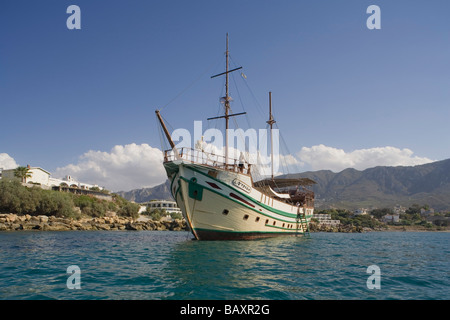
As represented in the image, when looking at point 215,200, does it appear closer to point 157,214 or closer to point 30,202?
point 30,202

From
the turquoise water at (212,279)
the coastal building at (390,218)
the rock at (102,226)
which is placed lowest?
the coastal building at (390,218)

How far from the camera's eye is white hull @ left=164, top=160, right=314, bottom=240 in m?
23.9

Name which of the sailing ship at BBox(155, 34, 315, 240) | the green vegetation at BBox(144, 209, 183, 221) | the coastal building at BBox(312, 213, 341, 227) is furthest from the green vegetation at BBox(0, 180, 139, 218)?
the coastal building at BBox(312, 213, 341, 227)

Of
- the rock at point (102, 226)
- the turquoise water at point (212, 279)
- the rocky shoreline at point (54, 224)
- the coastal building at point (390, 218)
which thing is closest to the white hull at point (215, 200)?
the turquoise water at point (212, 279)

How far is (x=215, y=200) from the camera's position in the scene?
79.5 ft

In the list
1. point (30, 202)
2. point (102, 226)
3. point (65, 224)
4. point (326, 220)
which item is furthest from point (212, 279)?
point (326, 220)

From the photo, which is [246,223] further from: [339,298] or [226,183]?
[339,298]

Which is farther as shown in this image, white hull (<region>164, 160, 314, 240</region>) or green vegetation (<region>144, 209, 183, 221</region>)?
green vegetation (<region>144, 209, 183, 221</region>)

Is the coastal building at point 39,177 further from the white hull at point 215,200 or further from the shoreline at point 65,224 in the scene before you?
the white hull at point 215,200

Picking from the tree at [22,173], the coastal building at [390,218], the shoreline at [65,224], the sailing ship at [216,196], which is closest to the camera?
the sailing ship at [216,196]

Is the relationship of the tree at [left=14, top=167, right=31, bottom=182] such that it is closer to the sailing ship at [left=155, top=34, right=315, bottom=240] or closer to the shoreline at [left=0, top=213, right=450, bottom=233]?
the shoreline at [left=0, top=213, right=450, bottom=233]

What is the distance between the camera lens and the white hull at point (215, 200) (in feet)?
78.4

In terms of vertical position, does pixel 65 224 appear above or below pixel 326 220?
above
